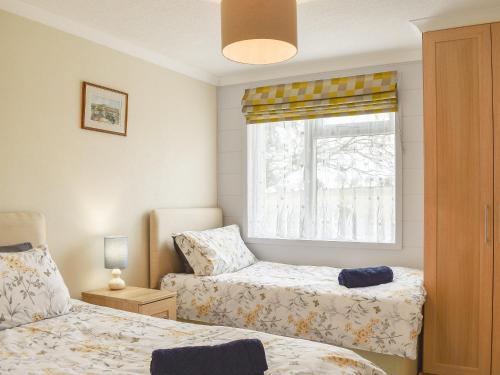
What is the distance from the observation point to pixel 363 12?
118 inches

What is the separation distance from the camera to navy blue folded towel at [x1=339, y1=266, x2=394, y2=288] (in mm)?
3104

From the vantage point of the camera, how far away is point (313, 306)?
9.93 ft

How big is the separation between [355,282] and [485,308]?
834mm

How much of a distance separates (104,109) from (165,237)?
1.12 m

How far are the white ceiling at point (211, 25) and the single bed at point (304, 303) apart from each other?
134 centimetres

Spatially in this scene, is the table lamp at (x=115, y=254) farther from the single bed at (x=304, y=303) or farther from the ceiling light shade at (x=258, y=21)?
the ceiling light shade at (x=258, y=21)

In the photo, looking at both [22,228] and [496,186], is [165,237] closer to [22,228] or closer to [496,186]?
[22,228]

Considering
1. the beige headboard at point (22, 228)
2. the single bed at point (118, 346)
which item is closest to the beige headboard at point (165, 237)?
the beige headboard at point (22, 228)

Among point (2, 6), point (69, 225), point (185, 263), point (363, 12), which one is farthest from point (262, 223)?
point (2, 6)

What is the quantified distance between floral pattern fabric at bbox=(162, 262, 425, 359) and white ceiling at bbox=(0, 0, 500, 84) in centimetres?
179

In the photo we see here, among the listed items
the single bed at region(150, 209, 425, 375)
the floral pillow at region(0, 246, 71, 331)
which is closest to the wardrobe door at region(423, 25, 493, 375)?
the single bed at region(150, 209, 425, 375)

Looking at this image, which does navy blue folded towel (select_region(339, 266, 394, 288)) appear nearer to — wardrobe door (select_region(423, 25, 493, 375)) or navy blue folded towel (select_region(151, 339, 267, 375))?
wardrobe door (select_region(423, 25, 493, 375))

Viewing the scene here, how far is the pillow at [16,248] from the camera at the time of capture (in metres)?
2.50

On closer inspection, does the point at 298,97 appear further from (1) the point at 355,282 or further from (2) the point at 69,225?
(2) the point at 69,225
